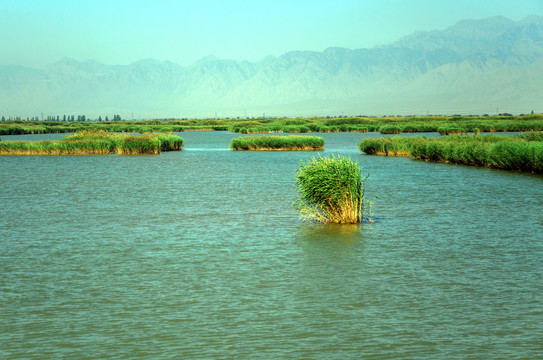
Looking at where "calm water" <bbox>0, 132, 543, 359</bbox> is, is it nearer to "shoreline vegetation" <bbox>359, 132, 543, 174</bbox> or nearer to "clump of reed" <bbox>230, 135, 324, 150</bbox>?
"shoreline vegetation" <bbox>359, 132, 543, 174</bbox>

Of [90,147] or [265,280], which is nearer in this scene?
[265,280]

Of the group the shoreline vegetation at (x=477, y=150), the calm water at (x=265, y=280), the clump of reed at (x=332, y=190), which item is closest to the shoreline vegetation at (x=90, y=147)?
the shoreline vegetation at (x=477, y=150)

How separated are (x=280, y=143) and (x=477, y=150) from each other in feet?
110

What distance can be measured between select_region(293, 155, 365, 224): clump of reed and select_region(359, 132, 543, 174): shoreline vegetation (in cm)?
2617

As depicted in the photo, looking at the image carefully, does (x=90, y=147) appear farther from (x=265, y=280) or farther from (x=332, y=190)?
(x=265, y=280)

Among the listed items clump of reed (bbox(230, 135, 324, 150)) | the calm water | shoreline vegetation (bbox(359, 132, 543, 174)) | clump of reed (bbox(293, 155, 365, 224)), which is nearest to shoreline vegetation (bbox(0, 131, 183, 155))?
clump of reed (bbox(230, 135, 324, 150))

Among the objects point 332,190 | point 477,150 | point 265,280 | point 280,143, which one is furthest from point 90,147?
point 265,280

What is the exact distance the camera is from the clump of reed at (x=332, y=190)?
2216 cm

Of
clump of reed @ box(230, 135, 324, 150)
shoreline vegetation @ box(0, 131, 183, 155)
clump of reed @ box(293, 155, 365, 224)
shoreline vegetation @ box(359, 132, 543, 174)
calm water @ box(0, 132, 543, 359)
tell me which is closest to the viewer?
calm water @ box(0, 132, 543, 359)

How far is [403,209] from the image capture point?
28.0 m

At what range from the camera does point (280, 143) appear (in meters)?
82.9

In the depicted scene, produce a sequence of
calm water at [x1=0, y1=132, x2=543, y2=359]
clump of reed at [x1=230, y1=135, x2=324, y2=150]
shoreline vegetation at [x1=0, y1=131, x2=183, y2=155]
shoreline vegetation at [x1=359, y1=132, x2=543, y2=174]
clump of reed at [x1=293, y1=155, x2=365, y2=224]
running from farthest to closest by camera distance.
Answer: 1. clump of reed at [x1=230, y1=135, x2=324, y2=150]
2. shoreline vegetation at [x1=0, y1=131, x2=183, y2=155]
3. shoreline vegetation at [x1=359, y1=132, x2=543, y2=174]
4. clump of reed at [x1=293, y1=155, x2=365, y2=224]
5. calm water at [x1=0, y1=132, x2=543, y2=359]

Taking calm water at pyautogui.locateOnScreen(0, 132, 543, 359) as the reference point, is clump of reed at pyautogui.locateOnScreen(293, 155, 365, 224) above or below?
above

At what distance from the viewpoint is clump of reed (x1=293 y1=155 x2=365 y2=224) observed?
22156 millimetres
